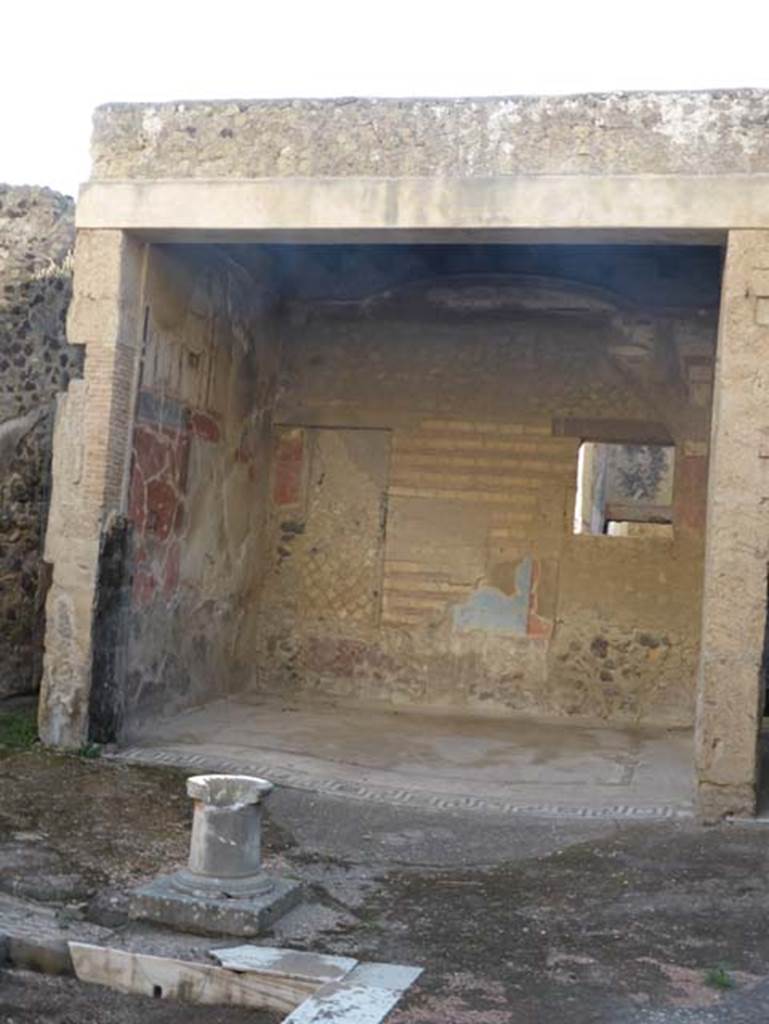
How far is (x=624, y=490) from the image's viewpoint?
17.8 metres

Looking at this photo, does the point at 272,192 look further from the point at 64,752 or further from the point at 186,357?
the point at 64,752

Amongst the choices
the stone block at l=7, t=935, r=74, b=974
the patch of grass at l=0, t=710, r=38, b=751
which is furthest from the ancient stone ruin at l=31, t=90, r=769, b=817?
the stone block at l=7, t=935, r=74, b=974

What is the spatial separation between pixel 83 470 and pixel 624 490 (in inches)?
462

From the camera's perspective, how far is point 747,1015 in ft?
12.1

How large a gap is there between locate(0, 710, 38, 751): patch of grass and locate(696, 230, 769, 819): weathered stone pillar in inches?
143

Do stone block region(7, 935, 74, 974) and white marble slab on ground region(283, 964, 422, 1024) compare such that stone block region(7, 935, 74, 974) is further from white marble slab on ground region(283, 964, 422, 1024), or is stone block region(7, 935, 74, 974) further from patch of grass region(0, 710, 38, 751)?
patch of grass region(0, 710, 38, 751)

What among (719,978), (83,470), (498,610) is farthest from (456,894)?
(498,610)

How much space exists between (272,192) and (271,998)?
4415 millimetres

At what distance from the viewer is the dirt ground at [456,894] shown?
3.81 m

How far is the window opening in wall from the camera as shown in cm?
1566

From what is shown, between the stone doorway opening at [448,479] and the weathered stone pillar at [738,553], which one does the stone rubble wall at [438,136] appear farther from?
A: the stone doorway opening at [448,479]

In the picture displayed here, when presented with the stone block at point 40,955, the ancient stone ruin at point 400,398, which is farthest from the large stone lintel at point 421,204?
the stone block at point 40,955

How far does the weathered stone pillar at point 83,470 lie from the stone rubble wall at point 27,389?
1.64 metres

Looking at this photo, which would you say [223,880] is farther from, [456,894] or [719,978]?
[719,978]
